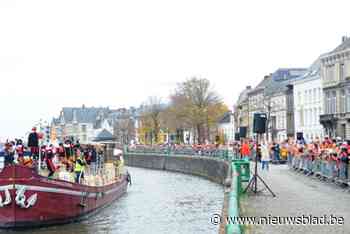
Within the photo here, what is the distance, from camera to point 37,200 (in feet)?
85.5

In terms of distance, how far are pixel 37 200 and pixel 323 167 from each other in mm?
12474

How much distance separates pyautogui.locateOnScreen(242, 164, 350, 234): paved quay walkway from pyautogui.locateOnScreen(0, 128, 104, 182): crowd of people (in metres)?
8.64

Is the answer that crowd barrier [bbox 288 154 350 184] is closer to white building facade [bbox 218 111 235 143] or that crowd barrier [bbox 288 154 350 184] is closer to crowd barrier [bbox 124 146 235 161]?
crowd barrier [bbox 124 146 235 161]

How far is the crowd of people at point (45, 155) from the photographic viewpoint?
2795 cm

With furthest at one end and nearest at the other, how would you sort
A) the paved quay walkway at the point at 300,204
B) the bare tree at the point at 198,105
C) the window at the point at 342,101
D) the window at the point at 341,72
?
the bare tree at the point at 198,105, the window at the point at 341,72, the window at the point at 342,101, the paved quay walkway at the point at 300,204

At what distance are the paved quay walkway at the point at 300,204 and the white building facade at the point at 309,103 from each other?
2223 inches

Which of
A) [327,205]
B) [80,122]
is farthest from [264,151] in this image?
[80,122]

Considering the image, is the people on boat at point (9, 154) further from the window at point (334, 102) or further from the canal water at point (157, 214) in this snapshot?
the window at point (334, 102)

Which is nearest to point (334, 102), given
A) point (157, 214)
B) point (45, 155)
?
point (157, 214)

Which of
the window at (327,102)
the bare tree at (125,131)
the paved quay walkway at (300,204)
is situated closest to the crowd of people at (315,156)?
the paved quay walkway at (300,204)

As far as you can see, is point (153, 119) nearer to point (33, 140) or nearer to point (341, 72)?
point (341, 72)

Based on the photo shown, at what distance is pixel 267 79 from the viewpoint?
11288cm

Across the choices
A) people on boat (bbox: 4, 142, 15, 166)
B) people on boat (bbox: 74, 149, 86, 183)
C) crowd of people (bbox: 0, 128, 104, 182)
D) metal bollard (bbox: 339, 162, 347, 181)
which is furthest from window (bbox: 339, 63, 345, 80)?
people on boat (bbox: 4, 142, 15, 166)

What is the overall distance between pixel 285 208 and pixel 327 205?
137cm
